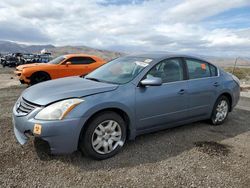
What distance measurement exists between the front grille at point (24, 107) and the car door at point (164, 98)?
5.00ft

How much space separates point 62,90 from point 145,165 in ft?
5.11

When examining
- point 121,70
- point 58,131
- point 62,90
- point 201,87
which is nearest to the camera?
point 58,131

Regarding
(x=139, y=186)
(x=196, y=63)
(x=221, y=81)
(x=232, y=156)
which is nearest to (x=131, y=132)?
A: (x=139, y=186)

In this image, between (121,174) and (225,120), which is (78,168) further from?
(225,120)

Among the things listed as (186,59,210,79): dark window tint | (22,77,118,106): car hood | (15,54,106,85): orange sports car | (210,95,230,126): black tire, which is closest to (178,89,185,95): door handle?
(186,59,210,79): dark window tint

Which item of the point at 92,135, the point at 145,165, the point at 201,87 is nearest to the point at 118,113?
the point at 92,135

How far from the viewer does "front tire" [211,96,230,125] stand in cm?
586

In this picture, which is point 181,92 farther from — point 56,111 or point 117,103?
point 56,111

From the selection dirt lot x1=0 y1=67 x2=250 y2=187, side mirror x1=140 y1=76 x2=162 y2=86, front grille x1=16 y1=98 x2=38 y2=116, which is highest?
side mirror x1=140 y1=76 x2=162 y2=86

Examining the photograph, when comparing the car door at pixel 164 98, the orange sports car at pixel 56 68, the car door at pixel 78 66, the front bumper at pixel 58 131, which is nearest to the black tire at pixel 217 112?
the car door at pixel 164 98

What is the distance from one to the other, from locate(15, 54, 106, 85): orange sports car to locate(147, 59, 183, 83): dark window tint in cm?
640

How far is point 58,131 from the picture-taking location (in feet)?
11.9

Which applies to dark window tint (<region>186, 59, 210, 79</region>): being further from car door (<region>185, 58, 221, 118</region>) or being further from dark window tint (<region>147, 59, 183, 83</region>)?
dark window tint (<region>147, 59, 183, 83</region>)

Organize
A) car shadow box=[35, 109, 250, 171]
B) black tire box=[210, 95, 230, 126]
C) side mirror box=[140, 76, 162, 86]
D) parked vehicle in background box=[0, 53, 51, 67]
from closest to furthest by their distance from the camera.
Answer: car shadow box=[35, 109, 250, 171], side mirror box=[140, 76, 162, 86], black tire box=[210, 95, 230, 126], parked vehicle in background box=[0, 53, 51, 67]
